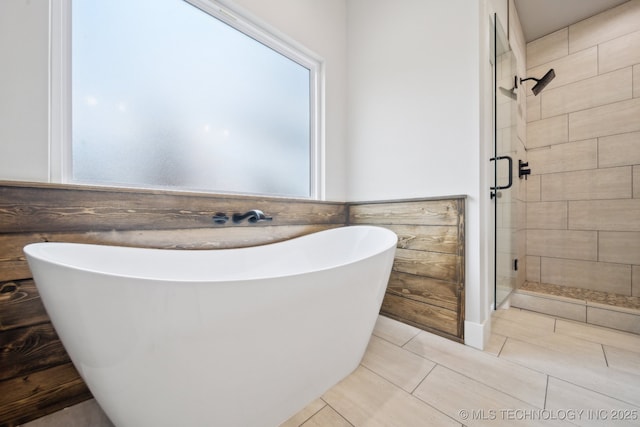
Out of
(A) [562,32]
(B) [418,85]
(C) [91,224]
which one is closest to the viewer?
(C) [91,224]

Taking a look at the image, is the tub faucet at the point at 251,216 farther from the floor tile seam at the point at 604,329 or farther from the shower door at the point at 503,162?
the floor tile seam at the point at 604,329

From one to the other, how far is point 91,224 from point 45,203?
0.15m

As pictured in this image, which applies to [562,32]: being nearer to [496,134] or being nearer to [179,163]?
[496,134]

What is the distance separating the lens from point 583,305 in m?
1.55

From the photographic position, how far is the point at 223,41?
1496 millimetres

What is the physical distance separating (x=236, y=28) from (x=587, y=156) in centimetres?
296

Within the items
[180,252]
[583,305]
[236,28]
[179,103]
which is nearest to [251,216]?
[180,252]

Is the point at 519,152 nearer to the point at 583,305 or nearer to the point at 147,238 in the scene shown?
the point at 583,305

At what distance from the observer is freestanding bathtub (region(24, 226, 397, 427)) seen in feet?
1.69

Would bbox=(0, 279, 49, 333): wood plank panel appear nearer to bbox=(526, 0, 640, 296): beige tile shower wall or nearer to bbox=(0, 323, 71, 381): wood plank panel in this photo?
bbox=(0, 323, 71, 381): wood plank panel

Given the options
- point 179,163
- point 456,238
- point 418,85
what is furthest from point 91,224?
point 418,85

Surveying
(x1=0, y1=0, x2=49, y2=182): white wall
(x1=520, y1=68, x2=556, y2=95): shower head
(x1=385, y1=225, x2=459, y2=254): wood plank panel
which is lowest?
(x1=385, y1=225, x2=459, y2=254): wood plank panel

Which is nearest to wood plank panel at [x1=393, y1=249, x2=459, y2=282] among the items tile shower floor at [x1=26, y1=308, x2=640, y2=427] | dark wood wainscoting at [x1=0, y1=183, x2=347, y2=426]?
tile shower floor at [x1=26, y1=308, x2=640, y2=427]

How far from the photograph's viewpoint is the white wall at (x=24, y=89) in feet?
2.64
